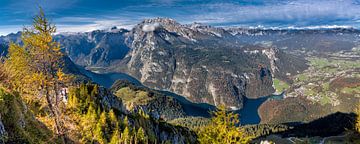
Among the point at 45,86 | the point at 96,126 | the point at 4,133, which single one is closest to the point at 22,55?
the point at 45,86

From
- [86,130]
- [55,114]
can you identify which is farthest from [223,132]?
[55,114]

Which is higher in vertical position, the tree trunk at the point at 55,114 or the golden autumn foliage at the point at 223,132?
the tree trunk at the point at 55,114

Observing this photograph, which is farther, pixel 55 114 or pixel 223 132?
pixel 223 132

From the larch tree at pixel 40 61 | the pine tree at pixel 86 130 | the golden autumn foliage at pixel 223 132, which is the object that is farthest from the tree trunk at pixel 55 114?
the golden autumn foliage at pixel 223 132

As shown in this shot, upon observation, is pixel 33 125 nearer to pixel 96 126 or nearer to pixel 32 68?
pixel 32 68

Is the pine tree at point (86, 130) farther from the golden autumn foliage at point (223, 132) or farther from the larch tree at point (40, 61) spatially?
the golden autumn foliage at point (223, 132)

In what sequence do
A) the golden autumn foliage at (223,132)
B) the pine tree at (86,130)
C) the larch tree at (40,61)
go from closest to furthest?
the larch tree at (40,61) < the golden autumn foliage at (223,132) < the pine tree at (86,130)

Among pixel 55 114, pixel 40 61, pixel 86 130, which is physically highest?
pixel 40 61

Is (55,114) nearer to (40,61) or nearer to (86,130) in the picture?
(40,61)

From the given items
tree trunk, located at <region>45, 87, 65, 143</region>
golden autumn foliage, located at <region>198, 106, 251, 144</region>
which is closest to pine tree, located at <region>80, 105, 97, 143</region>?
tree trunk, located at <region>45, 87, 65, 143</region>

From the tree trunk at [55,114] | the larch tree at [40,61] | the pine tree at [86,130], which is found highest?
→ the larch tree at [40,61]
